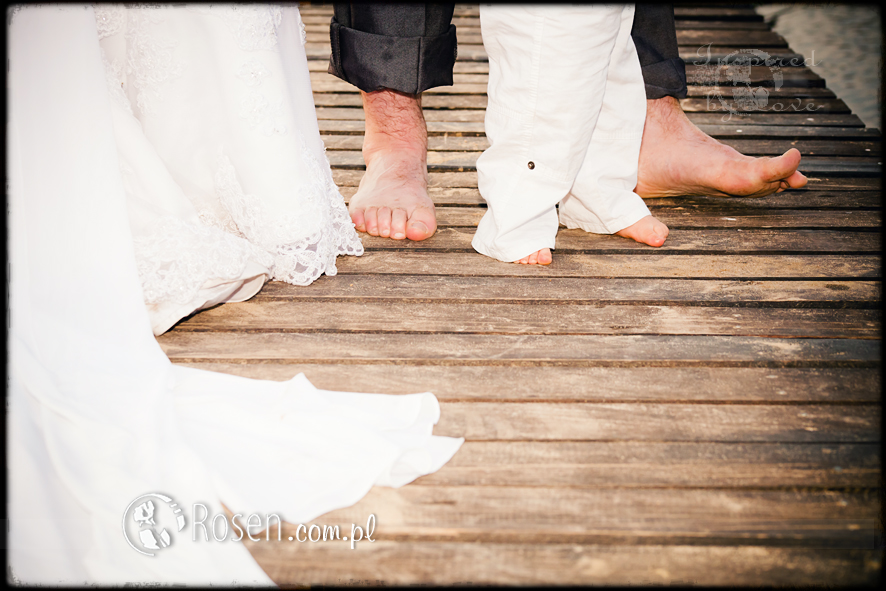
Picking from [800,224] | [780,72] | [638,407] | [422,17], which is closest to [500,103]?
[422,17]

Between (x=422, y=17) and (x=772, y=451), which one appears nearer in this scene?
(x=772, y=451)

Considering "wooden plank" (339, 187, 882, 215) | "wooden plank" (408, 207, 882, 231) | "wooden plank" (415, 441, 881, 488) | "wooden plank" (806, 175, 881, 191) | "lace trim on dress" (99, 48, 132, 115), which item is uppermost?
"lace trim on dress" (99, 48, 132, 115)

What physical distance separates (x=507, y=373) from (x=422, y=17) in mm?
945

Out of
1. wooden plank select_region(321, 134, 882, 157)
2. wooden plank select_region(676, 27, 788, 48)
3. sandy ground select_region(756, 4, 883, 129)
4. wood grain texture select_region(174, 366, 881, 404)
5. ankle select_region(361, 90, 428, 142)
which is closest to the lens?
wood grain texture select_region(174, 366, 881, 404)

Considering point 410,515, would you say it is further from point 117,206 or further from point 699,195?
point 699,195

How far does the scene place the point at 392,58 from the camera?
160 cm

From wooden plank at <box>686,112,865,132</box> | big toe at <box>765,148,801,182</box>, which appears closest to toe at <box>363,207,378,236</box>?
big toe at <box>765,148,801,182</box>

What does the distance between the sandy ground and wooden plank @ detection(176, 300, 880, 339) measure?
167 cm

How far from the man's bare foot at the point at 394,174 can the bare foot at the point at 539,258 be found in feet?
0.80

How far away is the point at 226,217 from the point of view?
1.29 m

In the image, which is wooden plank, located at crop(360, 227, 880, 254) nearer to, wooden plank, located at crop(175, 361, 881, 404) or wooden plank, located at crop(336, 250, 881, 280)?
wooden plank, located at crop(336, 250, 881, 280)

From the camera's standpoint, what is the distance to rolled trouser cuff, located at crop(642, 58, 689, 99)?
160 cm

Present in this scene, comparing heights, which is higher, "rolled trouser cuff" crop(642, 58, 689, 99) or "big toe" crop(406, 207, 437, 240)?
"rolled trouser cuff" crop(642, 58, 689, 99)

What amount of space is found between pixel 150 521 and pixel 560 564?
0.51 metres
